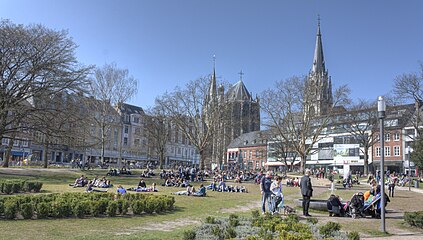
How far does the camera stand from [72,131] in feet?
114

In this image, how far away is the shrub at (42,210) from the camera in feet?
41.3

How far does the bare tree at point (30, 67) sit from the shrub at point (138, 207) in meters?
22.2

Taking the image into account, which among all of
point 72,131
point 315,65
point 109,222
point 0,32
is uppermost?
point 315,65

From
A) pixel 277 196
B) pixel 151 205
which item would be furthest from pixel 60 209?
pixel 277 196

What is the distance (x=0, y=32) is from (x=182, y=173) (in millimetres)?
20635

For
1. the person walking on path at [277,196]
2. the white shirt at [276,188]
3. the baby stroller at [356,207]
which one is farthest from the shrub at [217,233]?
the baby stroller at [356,207]

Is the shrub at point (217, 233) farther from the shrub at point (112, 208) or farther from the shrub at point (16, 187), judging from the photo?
the shrub at point (16, 187)

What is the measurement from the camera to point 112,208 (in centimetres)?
1385

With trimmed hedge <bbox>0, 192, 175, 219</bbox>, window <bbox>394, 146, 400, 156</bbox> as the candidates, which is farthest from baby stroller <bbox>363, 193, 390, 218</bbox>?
window <bbox>394, 146, 400, 156</bbox>

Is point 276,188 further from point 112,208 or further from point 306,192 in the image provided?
point 112,208

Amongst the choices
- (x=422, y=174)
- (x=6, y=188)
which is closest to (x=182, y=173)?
(x=6, y=188)

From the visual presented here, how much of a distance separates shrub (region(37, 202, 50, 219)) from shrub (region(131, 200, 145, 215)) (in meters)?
3.11

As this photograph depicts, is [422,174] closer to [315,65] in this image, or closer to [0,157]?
[315,65]

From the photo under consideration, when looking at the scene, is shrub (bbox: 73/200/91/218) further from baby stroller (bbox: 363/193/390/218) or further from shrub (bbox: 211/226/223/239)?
baby stroller (bbox: 363/193/390/218)
